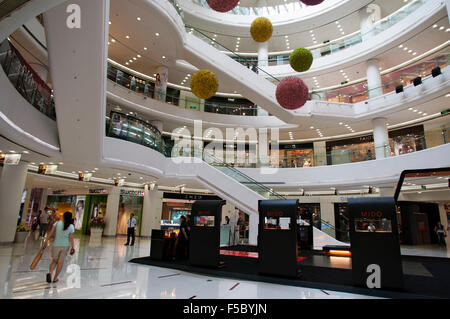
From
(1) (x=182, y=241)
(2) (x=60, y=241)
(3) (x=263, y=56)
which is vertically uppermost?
(3) (x=263, y=56)

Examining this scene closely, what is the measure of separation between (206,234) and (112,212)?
1275cm

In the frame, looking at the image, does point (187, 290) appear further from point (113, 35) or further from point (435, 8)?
point (435, 8)

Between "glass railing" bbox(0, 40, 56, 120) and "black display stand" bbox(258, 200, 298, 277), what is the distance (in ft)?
23.1

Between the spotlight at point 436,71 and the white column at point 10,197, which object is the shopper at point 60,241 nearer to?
the white column at point 10,197

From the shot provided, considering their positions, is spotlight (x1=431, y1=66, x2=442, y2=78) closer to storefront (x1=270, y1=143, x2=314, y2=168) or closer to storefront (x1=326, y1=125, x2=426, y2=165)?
storefront (x1=326, y1=125, x2=426, y2=165)

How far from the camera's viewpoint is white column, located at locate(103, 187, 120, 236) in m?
17.5

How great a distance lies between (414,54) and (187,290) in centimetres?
1957

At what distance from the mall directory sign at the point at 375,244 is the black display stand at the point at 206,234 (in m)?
3.10

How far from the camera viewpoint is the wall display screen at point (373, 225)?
515 cm

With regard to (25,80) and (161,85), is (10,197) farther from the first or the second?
(161,85)

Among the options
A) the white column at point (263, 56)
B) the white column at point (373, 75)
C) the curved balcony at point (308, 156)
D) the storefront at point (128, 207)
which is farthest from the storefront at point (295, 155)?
the storefront at point (128, 207)

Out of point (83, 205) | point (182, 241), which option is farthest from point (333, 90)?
point (83, 205)

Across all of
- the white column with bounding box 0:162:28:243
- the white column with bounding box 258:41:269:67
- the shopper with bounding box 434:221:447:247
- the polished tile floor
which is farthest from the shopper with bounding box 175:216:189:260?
the shopper with bounding box 434:221:447:247

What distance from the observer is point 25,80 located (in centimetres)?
761
